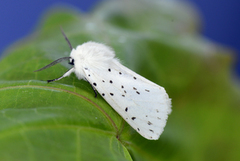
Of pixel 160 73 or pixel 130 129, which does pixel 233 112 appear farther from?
pixel 130 129

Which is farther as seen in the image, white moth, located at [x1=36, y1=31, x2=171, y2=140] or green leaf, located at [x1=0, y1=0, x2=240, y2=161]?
white moth, located at [x1=36, y1=31, x2=171, y2=140]

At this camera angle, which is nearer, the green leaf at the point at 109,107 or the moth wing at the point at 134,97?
the green leaf at the point at 109,107

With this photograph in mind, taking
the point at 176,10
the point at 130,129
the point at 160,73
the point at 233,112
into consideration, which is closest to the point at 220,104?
the point at 233,112

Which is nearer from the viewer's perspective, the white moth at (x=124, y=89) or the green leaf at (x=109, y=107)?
the green leaf at (x=109, y=107)
